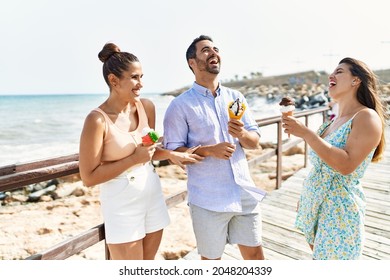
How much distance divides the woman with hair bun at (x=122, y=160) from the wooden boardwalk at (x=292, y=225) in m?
1.30

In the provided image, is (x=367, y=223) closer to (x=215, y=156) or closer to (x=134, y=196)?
(x=215, y=156)

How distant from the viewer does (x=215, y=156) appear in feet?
5.69

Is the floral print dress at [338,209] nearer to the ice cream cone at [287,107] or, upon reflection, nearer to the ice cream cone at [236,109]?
the ice cream cone at [287,107]

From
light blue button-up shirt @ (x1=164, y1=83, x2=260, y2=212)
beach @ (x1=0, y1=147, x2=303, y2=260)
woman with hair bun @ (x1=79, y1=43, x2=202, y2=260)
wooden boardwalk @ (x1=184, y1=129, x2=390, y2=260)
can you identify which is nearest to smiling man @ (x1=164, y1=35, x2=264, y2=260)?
light blue button-up shirt @ (x1=164, y1=83, x2=260, y2=212)

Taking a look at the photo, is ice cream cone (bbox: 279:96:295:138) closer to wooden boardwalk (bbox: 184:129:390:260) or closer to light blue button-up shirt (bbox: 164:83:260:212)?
light blue button-up shirt (bbox: 164:83:260:212)

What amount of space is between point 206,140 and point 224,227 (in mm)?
521

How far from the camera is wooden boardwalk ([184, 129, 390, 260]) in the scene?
2.75 m

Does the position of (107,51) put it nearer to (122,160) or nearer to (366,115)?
(122,160)

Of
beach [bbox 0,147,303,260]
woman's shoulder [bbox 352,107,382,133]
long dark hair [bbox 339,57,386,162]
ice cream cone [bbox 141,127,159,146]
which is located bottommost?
beach [bbox 0,147,303,260]

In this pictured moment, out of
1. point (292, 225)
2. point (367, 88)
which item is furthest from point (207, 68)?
point (292, 225)

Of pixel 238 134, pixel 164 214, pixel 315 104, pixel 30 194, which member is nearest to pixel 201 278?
pixel 164 214

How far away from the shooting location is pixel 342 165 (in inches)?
58.5

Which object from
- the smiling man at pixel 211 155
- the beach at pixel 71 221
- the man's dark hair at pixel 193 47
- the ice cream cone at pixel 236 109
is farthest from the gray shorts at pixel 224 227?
the beach at pixel 71 221

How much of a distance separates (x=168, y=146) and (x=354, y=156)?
0.95 meters
